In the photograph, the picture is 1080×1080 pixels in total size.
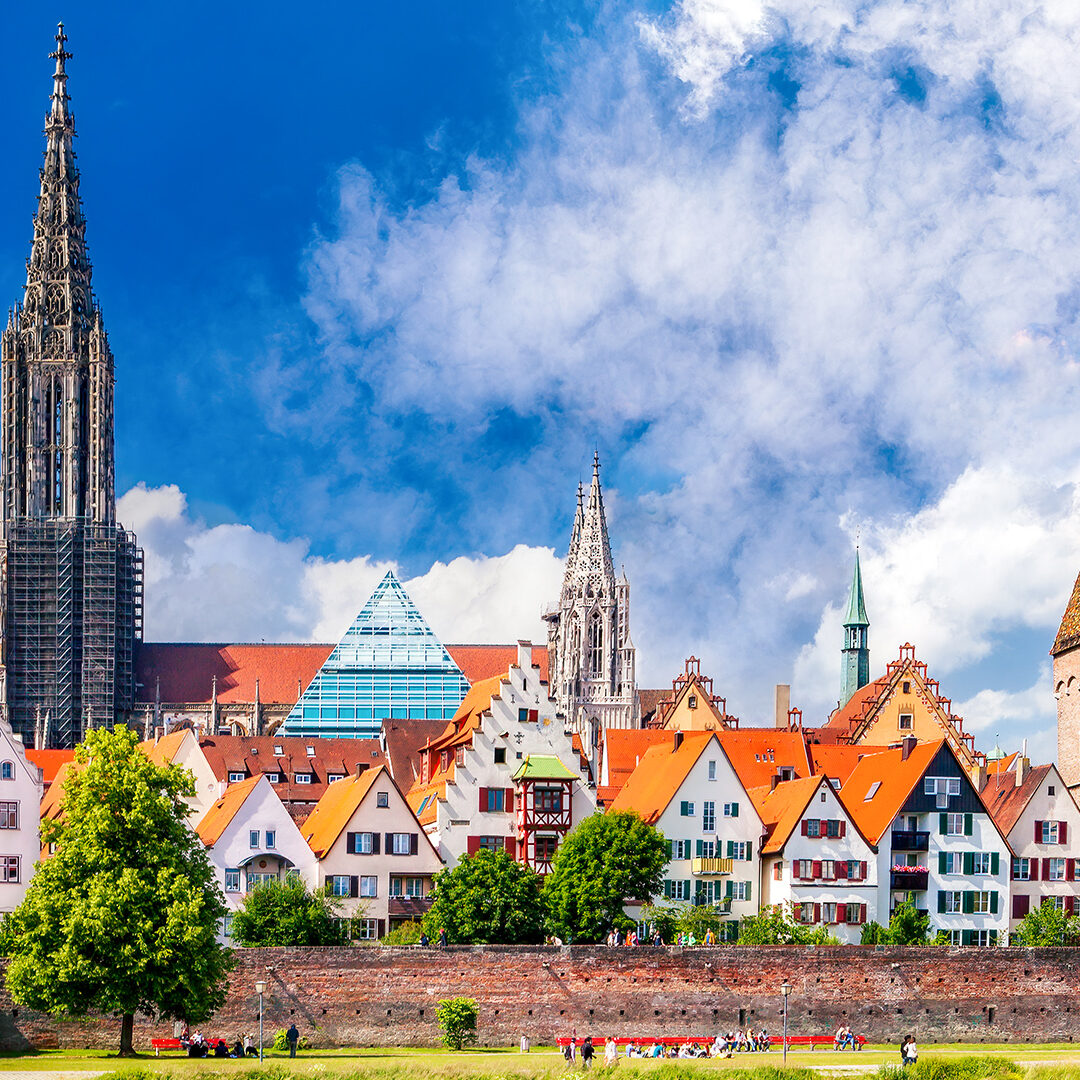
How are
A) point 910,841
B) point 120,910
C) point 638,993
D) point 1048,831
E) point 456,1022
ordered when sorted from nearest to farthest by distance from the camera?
point 120,910 < point 456,1022 < point 638,993 < point 910,841 < point 1048,831

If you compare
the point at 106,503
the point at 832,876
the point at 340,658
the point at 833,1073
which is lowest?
the point at 833,1073

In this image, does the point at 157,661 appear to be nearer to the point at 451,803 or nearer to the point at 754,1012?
the point at 451,803

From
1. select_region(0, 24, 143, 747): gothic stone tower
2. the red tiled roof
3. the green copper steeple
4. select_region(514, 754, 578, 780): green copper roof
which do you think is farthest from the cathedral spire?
select_region(514, 754, 578, 780): green copper roof

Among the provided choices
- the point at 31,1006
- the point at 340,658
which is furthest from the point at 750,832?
the point at 340,658

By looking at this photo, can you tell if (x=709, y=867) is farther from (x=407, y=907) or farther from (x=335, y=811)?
(x=335, y=811)

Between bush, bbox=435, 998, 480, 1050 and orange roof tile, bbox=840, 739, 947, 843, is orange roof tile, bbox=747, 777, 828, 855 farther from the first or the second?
bush, bbox=435, 998, 480, 1050

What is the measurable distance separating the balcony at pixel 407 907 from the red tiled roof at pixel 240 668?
9602 centimetres

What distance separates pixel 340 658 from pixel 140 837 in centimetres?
9404

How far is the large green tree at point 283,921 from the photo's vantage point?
237ft

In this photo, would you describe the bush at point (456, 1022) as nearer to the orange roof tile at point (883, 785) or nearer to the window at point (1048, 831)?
the orange roof tile at point (883, 785)

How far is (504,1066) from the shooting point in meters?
62.3

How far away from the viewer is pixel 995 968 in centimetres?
7400

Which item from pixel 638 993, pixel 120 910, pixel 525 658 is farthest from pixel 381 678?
pixel 120 910

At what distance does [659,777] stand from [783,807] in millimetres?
5845
